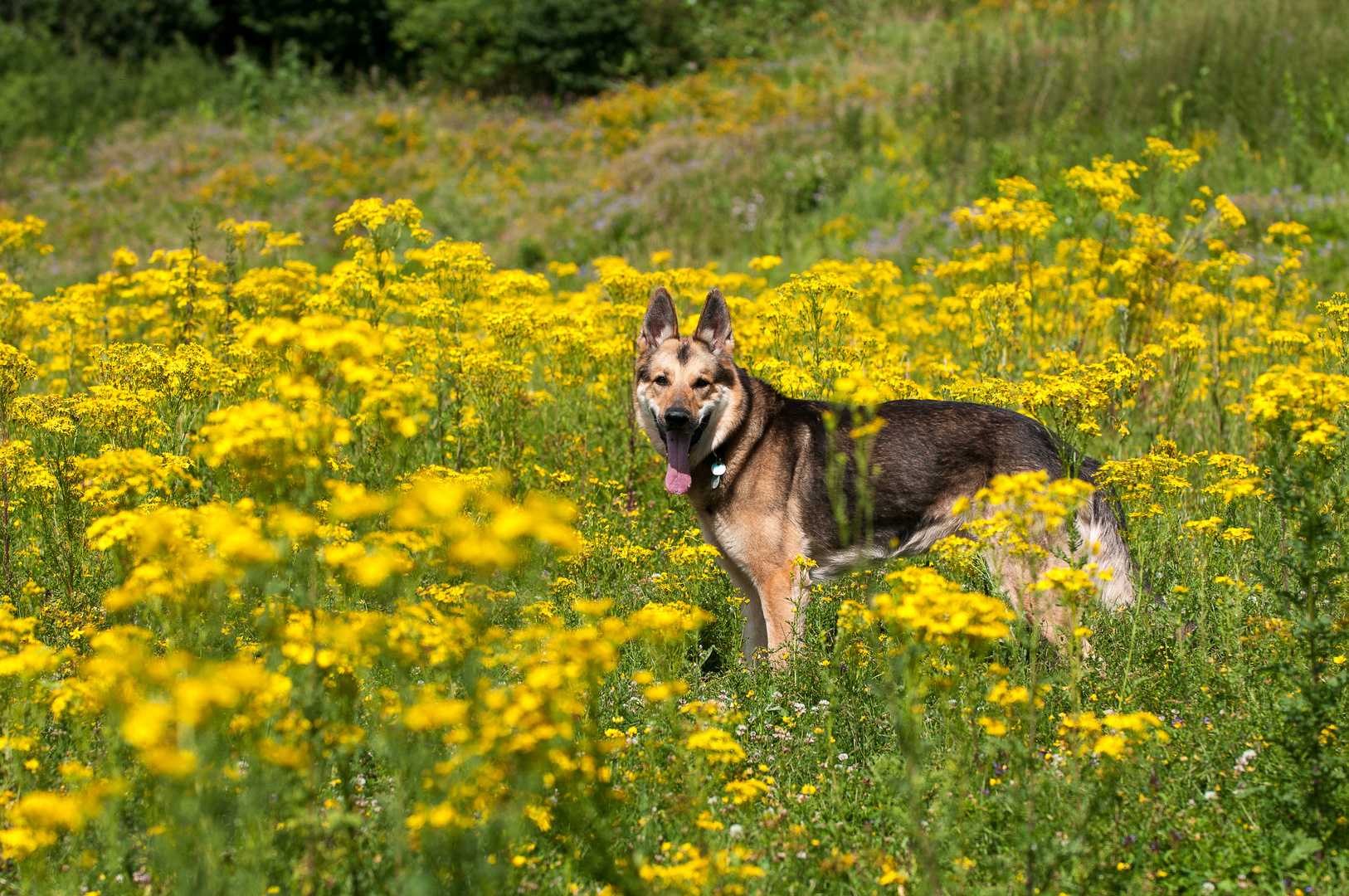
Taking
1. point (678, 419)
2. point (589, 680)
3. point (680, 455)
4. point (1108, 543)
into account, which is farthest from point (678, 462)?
point (589, 680)

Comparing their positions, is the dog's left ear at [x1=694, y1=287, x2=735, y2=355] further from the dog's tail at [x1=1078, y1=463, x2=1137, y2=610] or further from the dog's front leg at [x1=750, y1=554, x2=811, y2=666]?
the dog's tail at [x1=1078, y1=463, x2=1137, y2=610]

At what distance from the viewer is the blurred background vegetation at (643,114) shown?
12.6 metres

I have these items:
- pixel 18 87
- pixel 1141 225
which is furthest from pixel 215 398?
pixel 18 87

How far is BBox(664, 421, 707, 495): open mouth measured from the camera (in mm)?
4945

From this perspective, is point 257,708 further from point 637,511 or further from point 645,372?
point 637,511

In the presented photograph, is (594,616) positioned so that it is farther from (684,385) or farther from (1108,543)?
(1108,543)

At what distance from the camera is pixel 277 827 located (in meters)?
2.66

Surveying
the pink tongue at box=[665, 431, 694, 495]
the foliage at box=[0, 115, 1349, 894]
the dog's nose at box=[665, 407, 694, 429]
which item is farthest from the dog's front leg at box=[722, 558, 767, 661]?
the dog's nose at box=[665, 407, 694, 429]

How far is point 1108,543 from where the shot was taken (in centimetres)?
463

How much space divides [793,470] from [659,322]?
1142 millimetres

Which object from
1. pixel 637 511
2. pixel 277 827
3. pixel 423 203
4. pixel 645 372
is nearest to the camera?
pixel 277 827

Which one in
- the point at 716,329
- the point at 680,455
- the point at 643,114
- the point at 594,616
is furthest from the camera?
the point at 643,114

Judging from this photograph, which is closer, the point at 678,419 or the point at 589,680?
the point at 589,680

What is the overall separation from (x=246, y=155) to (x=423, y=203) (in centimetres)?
596
